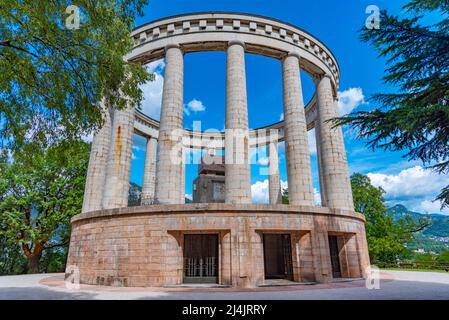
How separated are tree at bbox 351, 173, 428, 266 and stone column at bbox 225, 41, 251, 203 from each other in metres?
23.9

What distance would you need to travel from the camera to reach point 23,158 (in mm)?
11219

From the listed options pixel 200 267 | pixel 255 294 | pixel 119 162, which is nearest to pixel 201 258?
pixel 200 267

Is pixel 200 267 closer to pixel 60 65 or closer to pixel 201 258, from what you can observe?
pixel 201 258

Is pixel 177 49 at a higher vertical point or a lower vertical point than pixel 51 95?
higher

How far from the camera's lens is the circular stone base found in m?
13.2

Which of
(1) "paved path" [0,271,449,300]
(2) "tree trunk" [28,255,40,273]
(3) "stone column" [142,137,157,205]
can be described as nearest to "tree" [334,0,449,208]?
(1) "paved path" [0,271,449,300]

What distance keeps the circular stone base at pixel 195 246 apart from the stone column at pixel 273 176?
13681 mm

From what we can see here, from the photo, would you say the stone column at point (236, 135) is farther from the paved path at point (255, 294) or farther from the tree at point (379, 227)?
the tree at point (379, 227)

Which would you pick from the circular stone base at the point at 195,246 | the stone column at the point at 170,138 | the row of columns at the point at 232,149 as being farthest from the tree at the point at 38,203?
the circular stone base at the point at 195,246

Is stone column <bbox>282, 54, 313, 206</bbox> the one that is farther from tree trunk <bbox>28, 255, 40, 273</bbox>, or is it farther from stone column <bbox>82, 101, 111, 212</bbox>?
tree trunk <bbox>28, 255, 40, 273</bbox>

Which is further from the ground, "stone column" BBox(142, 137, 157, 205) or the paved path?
"stone column" BBox(142, 137, 157, 205)

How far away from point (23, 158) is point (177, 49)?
42.6ft
